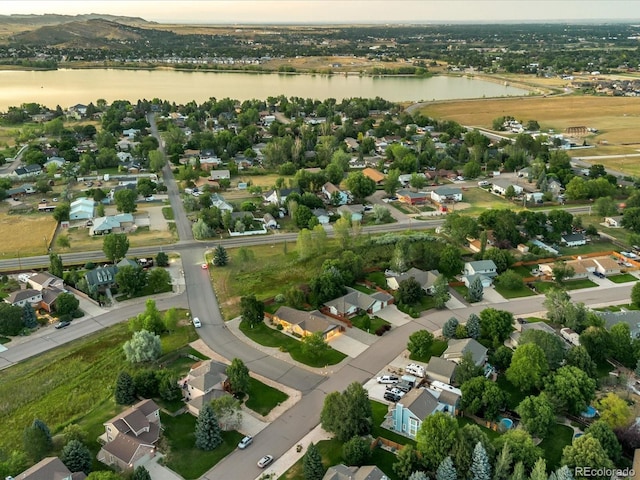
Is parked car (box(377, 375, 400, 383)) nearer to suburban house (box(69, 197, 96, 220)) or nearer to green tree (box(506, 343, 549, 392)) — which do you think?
green tree (box(506, 343, 549, 392))

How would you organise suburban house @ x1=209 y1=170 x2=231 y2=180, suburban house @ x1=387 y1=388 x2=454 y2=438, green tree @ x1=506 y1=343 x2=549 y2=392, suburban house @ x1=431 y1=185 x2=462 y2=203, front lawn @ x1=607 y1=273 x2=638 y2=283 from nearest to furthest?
suburban house @ x1=387 y1=388 x2=454 y2=438
green tree @ x1=506 y1=343 x2=549 y2=392
front lawn @ x1=607 y1=273 x2=638 y2=283
suburban house @ x1=431 y1=185 x2=462 y2=203
suburban house @ x1=209 y1=170 x2=231 y2=180

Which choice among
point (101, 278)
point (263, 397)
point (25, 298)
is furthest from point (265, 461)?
point (25, 298)

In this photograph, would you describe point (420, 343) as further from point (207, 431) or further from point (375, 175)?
point (375, 175)

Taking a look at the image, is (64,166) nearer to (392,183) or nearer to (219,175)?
(219,175)

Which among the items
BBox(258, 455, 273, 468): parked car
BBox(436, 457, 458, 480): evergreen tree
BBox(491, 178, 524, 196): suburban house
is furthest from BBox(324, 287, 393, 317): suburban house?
BBox(491, 178, 524, 196): suburban house

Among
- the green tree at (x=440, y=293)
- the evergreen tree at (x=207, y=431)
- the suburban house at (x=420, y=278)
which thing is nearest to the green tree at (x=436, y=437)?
the evergreen tree at (x=207, y=431)

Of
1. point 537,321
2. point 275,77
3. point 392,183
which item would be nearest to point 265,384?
point 537,321
